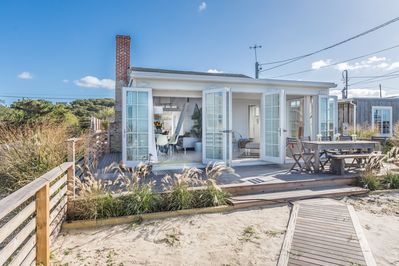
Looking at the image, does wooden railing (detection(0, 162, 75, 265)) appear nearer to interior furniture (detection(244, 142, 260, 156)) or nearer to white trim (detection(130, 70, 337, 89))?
white trim (detection(130, 70, 337, 89))

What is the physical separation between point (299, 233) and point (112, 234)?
2496 mm

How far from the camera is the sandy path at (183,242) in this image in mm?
2639

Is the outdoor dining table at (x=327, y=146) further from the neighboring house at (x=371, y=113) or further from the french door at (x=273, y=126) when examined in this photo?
the neighboring house at (x=371, y=113)

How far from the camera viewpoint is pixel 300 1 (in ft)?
29.9

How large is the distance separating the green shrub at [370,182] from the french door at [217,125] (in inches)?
123

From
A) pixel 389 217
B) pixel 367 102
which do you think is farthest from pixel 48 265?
pixel 367 102

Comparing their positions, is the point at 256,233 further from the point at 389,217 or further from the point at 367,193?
the point at 367,193

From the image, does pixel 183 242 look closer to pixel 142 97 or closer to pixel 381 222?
pixel 381 222

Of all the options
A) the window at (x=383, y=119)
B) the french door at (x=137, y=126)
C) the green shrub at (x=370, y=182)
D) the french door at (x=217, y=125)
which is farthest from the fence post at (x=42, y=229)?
the window at (x=383, y=119)

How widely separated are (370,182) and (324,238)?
297 cm

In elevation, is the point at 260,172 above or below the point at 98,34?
below

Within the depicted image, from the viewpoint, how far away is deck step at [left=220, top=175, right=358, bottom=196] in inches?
183

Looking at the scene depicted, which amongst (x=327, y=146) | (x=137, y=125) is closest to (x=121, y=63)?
(x=137, y=125)

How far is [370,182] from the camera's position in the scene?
205 inches
